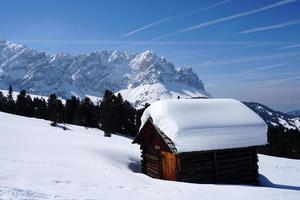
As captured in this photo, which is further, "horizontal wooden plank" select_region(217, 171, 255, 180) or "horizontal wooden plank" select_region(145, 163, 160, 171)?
"horizontal wooden plank" select_region(145, 163, 160, 171)

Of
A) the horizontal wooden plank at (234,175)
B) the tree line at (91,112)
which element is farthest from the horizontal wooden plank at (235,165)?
the tree line at (91,112)

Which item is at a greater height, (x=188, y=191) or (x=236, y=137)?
(x=236, y=137)

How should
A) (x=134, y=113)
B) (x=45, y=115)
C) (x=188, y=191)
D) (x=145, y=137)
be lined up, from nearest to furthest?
(x=188, y=191)
(x=145, y=137)
(x=45, y=115)
(x=134, y=113)

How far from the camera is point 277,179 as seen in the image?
27.0 metres

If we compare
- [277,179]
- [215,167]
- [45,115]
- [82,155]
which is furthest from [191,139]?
[45,115]

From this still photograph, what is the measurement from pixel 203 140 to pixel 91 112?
69049mm

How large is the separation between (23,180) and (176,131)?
9432 millimetres

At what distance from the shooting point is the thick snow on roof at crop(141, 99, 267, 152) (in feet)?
69.6

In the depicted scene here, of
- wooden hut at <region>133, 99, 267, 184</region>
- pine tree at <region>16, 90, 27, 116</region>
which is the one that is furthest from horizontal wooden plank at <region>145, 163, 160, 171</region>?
pine tree at <region>16, 90, 27, 116</region>

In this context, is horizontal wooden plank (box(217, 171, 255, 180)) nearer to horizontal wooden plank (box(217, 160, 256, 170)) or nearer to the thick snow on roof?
horizontal wooden plank (box(217, 160, 256, 170))

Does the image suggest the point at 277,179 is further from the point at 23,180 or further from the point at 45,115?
the point at 45,115

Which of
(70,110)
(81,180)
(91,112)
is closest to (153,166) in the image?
(81,180)

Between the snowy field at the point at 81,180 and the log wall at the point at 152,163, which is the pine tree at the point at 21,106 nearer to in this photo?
the snowy field at the point at 81,180

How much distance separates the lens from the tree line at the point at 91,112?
7525 centimetres
